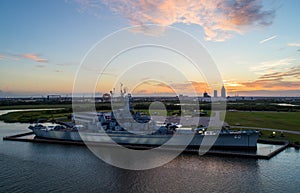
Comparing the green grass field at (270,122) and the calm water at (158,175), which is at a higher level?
the green grass field at (270,122)

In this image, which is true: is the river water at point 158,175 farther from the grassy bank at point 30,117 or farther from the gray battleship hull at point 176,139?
the grassy bank at point 30,117

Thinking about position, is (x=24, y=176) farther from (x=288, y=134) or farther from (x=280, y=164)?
(x=288, y=134)

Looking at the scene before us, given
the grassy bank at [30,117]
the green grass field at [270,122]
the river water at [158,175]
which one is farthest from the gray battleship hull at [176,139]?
the grassy bank at [30,117]

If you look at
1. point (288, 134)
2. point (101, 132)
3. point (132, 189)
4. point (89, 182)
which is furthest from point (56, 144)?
point (288, 134)

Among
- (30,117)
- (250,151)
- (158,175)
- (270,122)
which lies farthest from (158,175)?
(30,117)

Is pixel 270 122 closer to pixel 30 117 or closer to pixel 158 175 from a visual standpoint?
pixel 158 175

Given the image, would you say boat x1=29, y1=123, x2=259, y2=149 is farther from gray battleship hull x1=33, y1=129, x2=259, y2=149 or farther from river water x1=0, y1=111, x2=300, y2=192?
river water x1=0, y1=111, x2=300, y2=192
